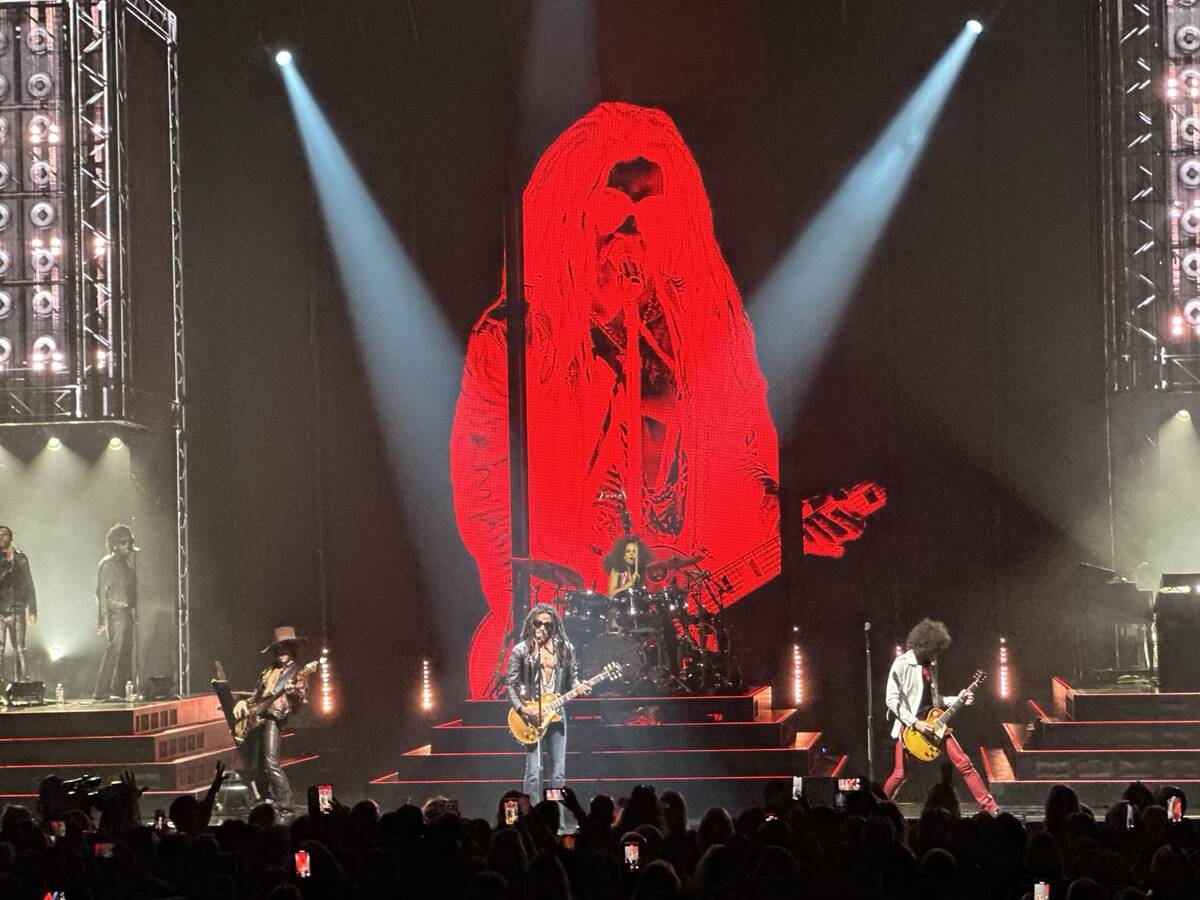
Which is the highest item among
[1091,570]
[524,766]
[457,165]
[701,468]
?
[457,165]

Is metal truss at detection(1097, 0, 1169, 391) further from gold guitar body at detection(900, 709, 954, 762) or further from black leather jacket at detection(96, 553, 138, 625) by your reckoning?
black leather jacket at detection(96, 553, 138, 625)

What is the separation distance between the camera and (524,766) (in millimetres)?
12578

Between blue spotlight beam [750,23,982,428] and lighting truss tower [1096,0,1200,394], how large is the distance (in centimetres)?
190

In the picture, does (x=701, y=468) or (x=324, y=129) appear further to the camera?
(x=324, y=129)

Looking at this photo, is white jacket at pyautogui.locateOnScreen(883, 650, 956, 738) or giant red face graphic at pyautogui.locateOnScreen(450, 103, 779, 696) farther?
giant red face graphic at pyautogui.locateOnScreen(450, 103, 779, 696)

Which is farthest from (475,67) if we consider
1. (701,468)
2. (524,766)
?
(524,766)

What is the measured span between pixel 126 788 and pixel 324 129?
1061cm

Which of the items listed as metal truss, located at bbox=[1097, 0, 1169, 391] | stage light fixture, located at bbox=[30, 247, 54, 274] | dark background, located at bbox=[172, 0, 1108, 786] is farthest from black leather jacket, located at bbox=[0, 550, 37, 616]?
metal truss, located at bbox=[1097, 0, 1169, 391]

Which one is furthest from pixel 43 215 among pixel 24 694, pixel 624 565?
pixel 624 565

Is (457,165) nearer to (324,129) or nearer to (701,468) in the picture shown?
(324,129)

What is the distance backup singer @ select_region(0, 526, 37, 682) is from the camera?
14.3m

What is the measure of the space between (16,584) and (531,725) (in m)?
5.81

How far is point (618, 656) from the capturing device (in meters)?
13.1

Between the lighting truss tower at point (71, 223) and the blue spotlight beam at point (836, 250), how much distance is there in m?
6.28
